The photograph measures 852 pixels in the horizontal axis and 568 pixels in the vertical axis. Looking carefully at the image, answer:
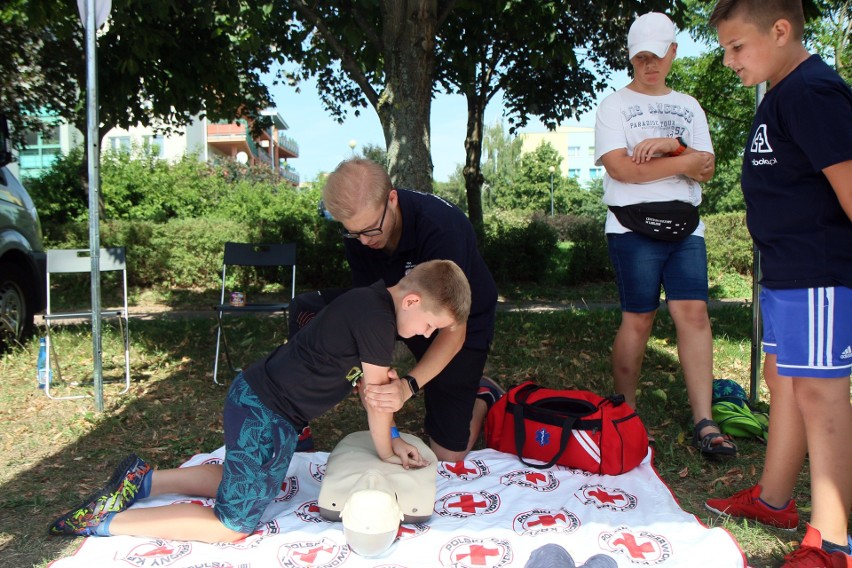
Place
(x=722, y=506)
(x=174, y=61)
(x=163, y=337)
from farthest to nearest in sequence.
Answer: (x=174, y=61)
(x=163, y=337)
(x=722, y=506)

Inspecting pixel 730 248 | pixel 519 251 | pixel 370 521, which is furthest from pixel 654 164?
pixel 730 248

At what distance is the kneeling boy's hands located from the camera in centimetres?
295

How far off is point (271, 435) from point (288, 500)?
0.70 metres

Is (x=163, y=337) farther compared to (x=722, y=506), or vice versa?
(x=163, y=337)

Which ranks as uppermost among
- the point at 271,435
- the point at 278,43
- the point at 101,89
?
the point at 278,43

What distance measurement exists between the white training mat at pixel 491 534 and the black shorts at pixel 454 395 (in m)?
0.23

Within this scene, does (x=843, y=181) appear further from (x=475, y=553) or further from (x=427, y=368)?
(x=475, y=553)

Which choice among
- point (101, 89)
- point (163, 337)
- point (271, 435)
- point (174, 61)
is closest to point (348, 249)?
point (271, 435)

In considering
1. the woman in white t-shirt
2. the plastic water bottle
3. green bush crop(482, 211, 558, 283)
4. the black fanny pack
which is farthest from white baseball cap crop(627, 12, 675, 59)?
green bush crop(482, 211, 558, 283)

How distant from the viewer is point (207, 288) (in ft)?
36.5

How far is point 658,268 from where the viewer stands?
3.76m

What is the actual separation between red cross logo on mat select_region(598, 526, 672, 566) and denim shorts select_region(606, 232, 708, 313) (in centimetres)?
138

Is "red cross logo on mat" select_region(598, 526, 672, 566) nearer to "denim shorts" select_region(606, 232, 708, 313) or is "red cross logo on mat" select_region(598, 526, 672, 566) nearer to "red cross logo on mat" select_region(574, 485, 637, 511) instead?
"red cross logo on mat" select_region(574, 485, 637, 511)

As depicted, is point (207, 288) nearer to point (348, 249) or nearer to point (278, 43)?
point (278, 43)
